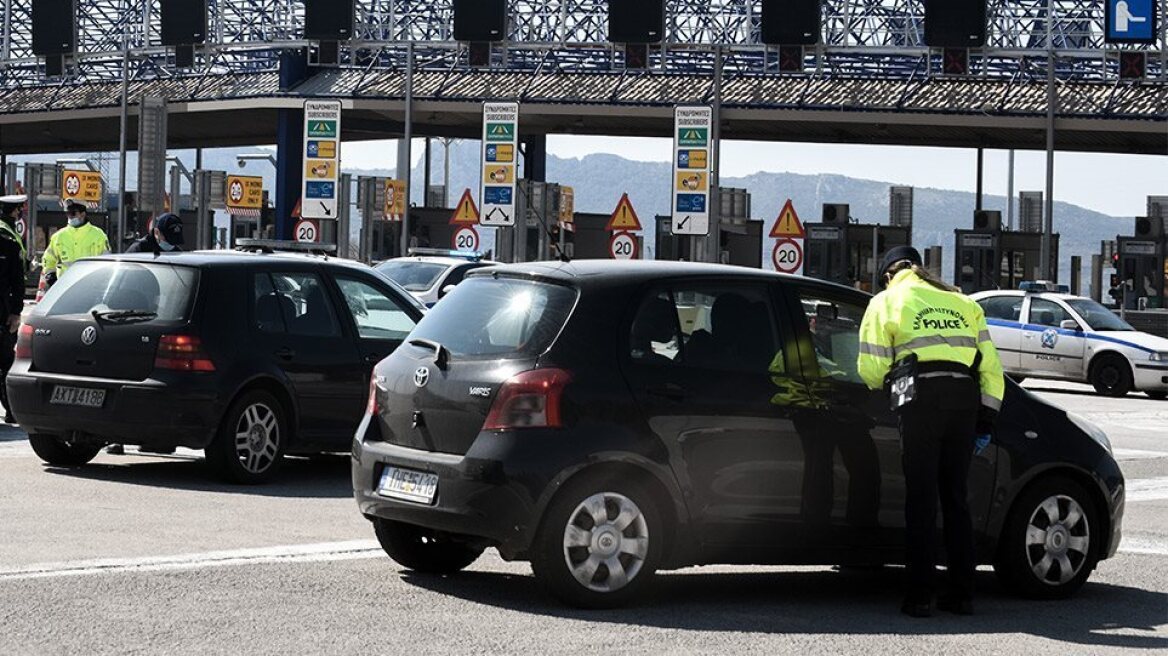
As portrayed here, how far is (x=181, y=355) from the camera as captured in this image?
12.8 meters

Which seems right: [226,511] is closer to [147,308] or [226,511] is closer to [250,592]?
[147,308]

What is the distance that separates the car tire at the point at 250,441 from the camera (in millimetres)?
12930

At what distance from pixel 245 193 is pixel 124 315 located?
156 feet

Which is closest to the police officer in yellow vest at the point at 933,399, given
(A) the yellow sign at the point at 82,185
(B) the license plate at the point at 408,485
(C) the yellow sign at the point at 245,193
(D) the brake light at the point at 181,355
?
(B) the license plate at the point at 408,485

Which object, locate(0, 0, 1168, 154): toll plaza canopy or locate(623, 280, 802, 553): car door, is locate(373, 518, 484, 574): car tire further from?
locate(0, 0, 1168, 154): toll plaza canopy

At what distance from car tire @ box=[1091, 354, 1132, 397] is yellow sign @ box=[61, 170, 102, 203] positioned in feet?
112

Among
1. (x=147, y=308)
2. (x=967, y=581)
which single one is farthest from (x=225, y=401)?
(x=967, y=581)

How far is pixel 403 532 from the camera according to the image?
30.5 ft

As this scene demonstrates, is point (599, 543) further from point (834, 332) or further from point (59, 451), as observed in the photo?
point (59, 451)

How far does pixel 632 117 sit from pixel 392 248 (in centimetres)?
872

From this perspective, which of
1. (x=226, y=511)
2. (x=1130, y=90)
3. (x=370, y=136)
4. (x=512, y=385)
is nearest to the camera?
(x=512, y=385)

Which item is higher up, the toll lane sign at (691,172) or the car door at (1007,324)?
the toll lane sign at (691,172)

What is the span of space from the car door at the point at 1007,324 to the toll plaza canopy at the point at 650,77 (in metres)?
25.2

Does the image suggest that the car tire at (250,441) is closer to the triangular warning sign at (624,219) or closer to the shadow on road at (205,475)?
the shadow on road at (205,475)
